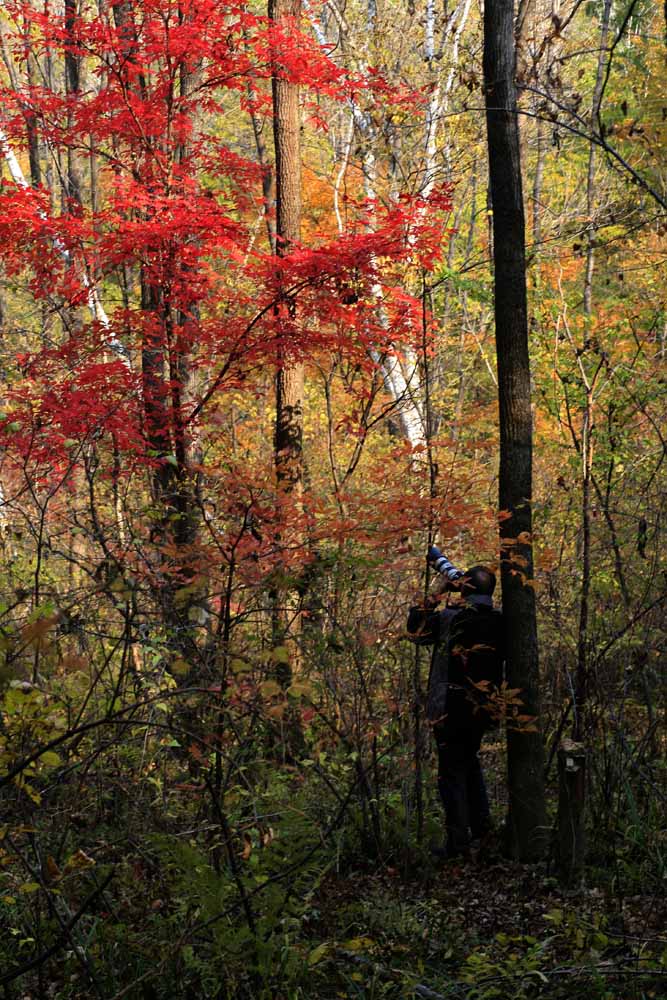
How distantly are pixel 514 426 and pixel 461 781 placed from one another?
7.85 feet

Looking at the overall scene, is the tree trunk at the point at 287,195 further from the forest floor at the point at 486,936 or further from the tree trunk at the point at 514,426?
the forest floor at the point at 486,936

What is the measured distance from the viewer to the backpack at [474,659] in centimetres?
627

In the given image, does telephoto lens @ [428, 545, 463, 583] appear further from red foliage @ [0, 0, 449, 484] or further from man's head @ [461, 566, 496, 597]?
red foliage @ [0, 0, 449, 484]

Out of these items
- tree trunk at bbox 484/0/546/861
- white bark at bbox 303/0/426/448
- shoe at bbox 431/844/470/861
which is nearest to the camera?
tree trunk at bbox 484/0/546/861

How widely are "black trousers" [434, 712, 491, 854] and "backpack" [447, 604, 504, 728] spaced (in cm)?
8

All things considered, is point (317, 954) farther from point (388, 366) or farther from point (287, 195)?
point (388, 366)

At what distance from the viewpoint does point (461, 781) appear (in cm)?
632

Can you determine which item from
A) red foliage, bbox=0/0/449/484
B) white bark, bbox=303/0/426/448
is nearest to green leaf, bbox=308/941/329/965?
red foliage, bbox=0/0/449/484

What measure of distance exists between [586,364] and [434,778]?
679 centimetres

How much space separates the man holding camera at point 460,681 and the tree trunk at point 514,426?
0.76 feet

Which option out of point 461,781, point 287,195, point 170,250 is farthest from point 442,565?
point 287,195

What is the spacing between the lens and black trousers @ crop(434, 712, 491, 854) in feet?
20.4

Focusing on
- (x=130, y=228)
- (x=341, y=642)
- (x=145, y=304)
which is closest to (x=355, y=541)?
(x=341, y=642)

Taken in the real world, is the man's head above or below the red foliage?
below
